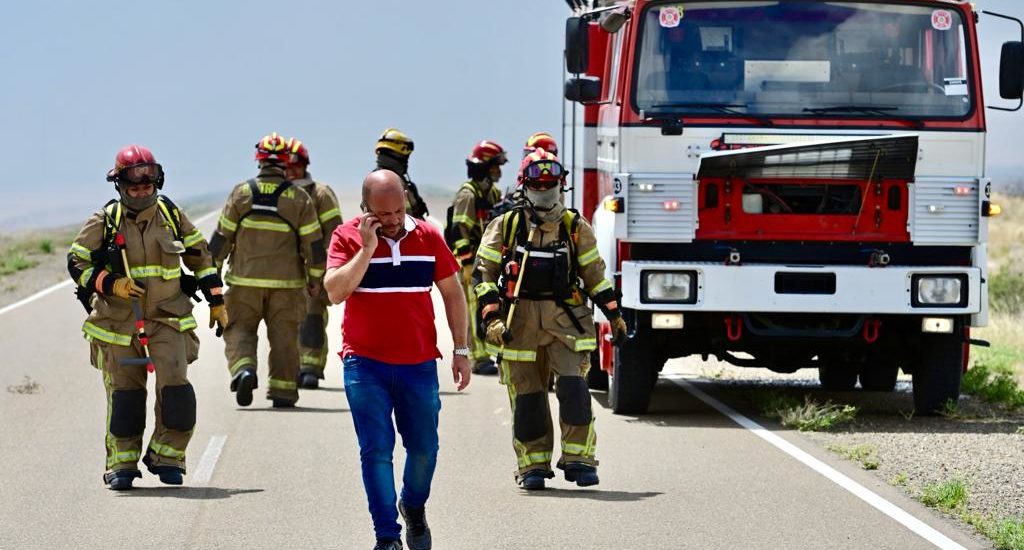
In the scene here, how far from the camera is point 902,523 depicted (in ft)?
29.3

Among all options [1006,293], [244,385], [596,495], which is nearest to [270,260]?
[244,385]

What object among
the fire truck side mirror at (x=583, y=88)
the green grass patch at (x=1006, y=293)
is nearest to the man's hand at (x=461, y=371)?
the fire truck side mirror at (x=583, y=88)

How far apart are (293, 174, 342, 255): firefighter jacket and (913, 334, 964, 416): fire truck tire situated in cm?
443

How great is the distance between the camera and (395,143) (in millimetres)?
14820

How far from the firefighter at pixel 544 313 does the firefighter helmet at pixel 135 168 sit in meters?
1.81

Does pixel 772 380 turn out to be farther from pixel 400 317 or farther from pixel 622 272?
pixel 400 317

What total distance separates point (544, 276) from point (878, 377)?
6.01 m

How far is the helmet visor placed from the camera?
32.6 ft

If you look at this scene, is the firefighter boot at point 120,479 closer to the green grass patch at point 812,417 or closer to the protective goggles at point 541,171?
the protective goggles at point 541,171

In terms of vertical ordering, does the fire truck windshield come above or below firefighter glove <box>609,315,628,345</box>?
above

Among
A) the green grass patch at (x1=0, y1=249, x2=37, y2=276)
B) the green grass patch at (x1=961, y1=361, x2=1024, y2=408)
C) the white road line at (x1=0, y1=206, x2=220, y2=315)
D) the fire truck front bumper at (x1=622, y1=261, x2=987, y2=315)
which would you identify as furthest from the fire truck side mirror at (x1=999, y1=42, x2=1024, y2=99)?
the green grass patch at (x1=0, y1=249, x2=37, y2=276)

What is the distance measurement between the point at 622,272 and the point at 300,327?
3.44m

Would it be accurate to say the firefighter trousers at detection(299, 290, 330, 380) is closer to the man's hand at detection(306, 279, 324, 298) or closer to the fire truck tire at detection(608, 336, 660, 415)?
the man's hand at detection(306, 279, 324, 298)

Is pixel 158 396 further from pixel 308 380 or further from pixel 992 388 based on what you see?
pixel 992 388
